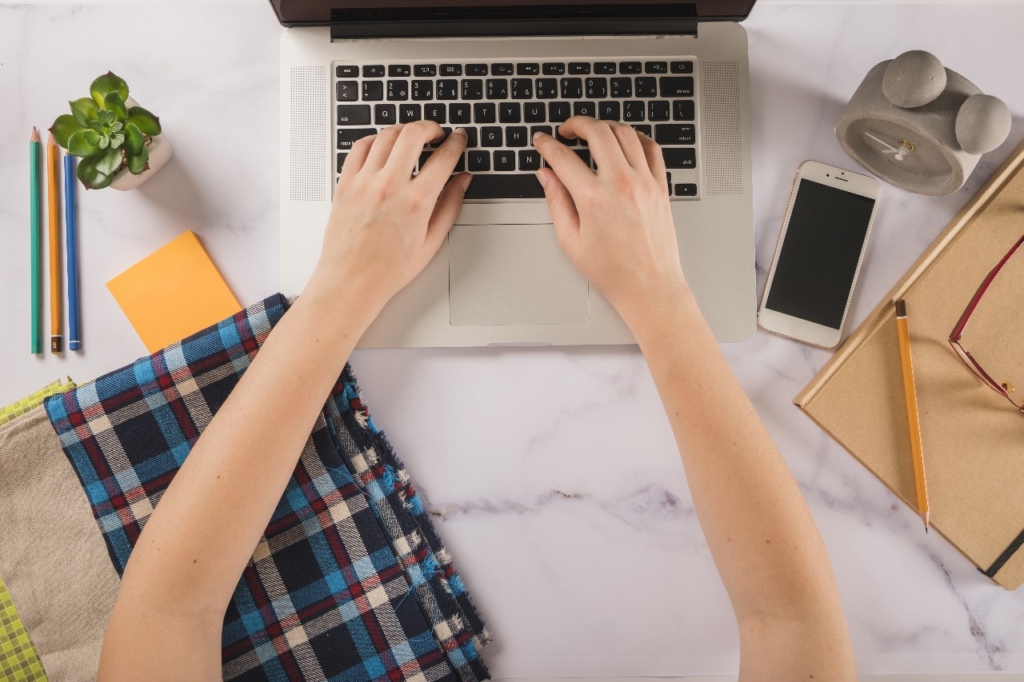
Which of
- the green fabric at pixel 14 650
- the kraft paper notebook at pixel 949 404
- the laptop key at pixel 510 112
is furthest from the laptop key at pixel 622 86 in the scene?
the green fabric at pixel 14 650

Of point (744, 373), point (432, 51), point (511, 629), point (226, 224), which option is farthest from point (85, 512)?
point (744, 373)

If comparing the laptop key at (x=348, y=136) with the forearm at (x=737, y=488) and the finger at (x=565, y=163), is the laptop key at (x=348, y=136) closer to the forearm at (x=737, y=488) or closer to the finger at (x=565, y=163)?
the finger at (x=565, y=163)

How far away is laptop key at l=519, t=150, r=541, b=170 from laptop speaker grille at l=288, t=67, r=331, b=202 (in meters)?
0.21

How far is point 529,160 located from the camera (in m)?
0.77

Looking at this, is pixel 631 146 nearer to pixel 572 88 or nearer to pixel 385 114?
pixel 572 88

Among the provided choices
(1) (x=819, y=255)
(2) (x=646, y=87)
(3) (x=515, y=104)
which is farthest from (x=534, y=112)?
(1) (x=819, y=255)

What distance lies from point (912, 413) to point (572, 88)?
19.3 inches

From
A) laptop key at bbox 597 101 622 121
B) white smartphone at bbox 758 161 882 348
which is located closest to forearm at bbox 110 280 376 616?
laptop key at bbox 597 101 622 121

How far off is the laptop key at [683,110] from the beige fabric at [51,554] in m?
0.72

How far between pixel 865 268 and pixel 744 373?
0.58 feet

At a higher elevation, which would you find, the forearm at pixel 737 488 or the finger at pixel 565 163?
the finger at pixel 565 163

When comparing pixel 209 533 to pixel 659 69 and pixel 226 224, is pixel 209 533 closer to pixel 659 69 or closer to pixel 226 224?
pixel 226 224

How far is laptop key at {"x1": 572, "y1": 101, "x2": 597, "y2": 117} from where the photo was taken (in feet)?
2.53

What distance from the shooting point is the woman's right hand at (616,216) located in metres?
0.73
